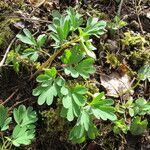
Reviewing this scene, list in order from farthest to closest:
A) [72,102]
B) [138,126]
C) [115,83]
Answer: [115,83] → [138,126] → [72,102]

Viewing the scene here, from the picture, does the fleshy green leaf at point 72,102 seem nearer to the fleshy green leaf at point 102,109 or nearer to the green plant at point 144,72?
the fleshy green leaf at point 102,109

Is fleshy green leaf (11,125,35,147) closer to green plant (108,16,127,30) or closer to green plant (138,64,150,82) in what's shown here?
green plant (138,64,150,82)

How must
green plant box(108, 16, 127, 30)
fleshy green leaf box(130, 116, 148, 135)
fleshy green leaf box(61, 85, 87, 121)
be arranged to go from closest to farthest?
fleshy green leaf box(61, 85, 87, 121), fleshy green leaf box(130, 116, 148, 135), green plant box(108, 16, 127, 30)

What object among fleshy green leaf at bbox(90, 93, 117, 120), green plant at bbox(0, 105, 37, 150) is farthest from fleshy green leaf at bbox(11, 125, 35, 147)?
fleshy green leaf at bbox(90, 93, 117, 120)

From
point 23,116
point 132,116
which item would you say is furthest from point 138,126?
point 23,116

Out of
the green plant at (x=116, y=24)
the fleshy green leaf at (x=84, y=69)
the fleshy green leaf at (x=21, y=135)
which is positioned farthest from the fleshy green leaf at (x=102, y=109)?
the green plant at (x=116, y=24)

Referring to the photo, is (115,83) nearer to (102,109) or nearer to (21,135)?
(102,109)

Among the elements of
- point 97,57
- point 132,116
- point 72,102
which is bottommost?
point 132,116
